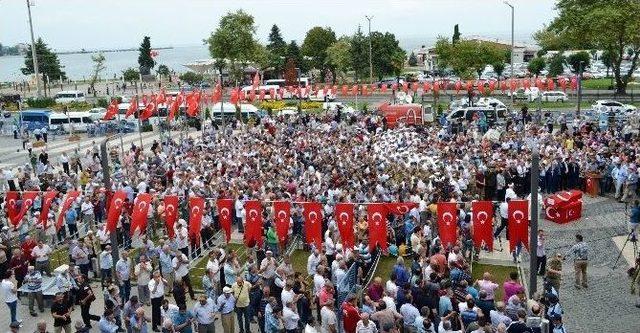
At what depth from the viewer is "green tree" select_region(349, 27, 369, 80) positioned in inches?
2872

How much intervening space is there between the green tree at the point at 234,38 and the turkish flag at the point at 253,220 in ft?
171

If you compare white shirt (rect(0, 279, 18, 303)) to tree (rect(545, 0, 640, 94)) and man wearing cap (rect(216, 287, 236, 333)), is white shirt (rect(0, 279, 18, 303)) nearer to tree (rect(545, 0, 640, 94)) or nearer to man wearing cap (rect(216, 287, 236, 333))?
man wearing cap (rect(216, 287, 236, 333))

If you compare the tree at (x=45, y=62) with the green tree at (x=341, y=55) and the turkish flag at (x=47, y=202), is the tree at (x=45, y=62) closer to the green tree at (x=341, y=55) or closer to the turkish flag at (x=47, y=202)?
the green tree at (x=341, y=55)

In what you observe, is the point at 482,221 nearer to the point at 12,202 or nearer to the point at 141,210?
the point at 141,210

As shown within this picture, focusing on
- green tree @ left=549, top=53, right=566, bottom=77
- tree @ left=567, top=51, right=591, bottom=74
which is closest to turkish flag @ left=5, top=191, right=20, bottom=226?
tree @ left=567, top=51, right=591, bottom=74

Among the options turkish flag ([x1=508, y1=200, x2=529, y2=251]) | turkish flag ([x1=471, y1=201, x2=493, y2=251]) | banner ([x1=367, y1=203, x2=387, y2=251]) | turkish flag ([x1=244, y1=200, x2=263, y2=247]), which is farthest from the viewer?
turkish flag ([x1=244, y1=200, x2=263, y2=247])

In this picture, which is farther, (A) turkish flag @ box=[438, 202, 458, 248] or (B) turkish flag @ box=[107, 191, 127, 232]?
(B) turkish flag @ box=[107, 191, 127, 232]

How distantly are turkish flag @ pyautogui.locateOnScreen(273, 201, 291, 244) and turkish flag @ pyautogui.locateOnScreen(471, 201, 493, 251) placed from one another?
4.69 metres

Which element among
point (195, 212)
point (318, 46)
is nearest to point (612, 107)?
point (195, 212)

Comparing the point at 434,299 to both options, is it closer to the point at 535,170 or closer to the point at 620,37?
the point at 535,170

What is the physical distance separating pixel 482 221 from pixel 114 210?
9.32 metres

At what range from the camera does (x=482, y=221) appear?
632 inches

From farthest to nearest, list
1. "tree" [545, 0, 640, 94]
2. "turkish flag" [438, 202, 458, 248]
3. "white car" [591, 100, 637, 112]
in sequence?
"tree" [545, 0, 640, 94] < "white car" [591, 100, 637, 112] < "turkish flag" [438, 202, 458, 248]

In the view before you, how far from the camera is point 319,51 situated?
281 ft
